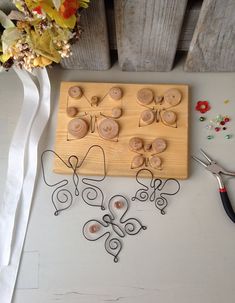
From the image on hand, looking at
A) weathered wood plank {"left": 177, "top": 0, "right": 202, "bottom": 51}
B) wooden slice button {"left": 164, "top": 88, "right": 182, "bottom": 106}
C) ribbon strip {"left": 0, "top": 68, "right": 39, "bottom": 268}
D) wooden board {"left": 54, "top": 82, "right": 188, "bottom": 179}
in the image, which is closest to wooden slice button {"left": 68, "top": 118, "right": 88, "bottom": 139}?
wooden board {"left": 54, "top": 82, "right": 188, "bottom": 179}

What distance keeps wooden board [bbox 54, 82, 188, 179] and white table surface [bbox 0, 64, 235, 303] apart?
0.04 metres

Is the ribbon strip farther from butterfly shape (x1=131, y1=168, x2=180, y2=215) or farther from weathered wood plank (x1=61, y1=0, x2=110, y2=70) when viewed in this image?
butterfly shape (x1=131, y1=168, x2=180, y2=215)

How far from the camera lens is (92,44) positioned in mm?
919

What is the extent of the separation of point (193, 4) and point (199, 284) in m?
0.66

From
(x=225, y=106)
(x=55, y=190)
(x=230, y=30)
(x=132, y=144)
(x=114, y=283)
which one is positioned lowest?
(x=114, y=283)

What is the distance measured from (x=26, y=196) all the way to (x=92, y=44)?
427 mm

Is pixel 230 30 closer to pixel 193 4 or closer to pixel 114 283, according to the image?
pixel 193 4

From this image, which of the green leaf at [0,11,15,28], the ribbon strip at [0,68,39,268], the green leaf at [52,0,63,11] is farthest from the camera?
the ribbon strip at [0,68,39,268]

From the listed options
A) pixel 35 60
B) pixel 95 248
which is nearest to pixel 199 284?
pixel 95 248

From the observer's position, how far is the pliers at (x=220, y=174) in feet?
2.80

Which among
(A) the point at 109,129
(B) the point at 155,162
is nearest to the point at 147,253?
(B) the point at 155,162

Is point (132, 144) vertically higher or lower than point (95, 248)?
higher

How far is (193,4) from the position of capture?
839mm

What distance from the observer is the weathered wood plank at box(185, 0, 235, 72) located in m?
0.79
